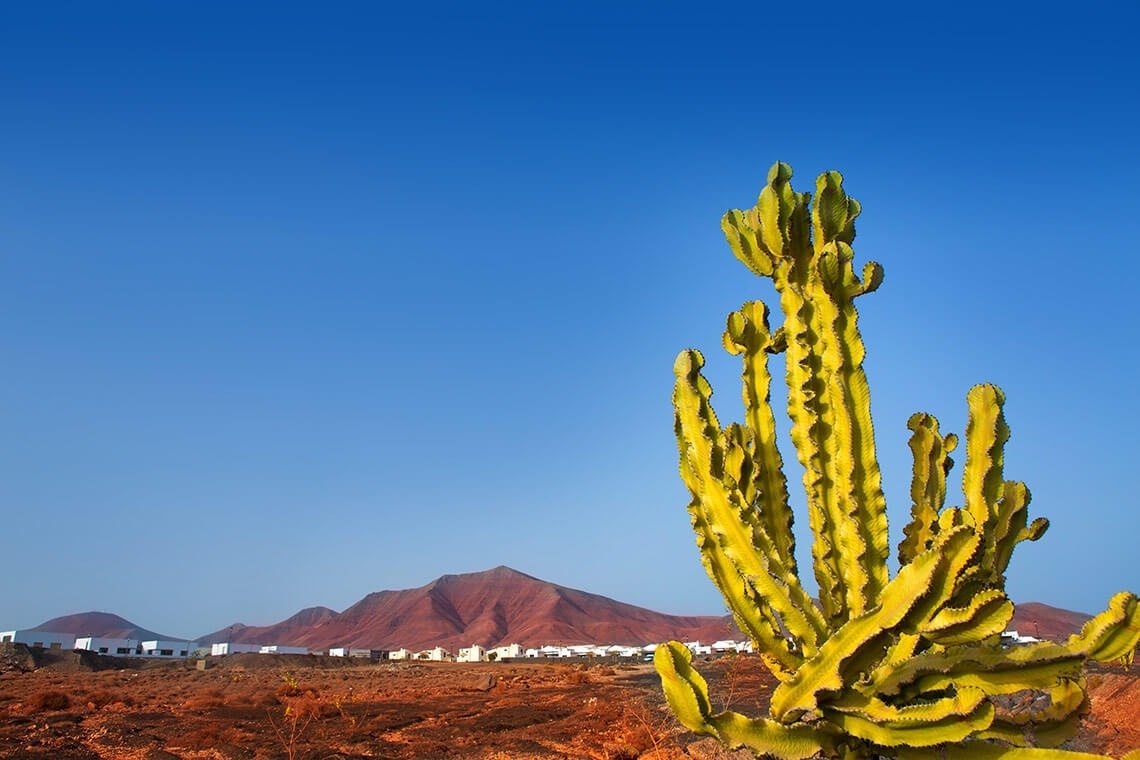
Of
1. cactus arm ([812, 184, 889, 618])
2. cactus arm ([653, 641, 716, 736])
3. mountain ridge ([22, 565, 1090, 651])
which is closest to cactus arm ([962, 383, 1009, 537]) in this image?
cactus arm ([812, 184, 889, 618])

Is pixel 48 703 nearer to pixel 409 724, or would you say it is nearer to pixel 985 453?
pixel 409 724

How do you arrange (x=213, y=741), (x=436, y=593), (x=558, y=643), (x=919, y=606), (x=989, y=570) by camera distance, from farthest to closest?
(x=436, y=593) < (x=558, y=643) < (x=213, y=741) < (x=989, y=570) < (x=919, y=606)

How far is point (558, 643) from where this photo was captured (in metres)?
98.4

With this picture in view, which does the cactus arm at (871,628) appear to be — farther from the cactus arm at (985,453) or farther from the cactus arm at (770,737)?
the cactus arm at (985,453)

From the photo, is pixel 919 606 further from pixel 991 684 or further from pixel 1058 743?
pixel 1058 743

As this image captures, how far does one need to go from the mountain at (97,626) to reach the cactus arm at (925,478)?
176 meters

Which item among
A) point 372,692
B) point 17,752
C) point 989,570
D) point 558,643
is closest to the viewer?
point 989,570

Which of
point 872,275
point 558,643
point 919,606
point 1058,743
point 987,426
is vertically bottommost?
point 558,643

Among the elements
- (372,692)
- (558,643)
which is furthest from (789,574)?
(558,643)

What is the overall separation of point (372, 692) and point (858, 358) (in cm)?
2109

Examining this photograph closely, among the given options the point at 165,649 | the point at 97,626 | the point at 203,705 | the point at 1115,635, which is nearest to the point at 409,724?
the point at 203,705

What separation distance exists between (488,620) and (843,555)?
12000 centimetres

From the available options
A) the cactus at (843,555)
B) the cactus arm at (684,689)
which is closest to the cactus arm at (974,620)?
the cactus at (843,555)

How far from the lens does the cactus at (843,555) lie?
3883mm
